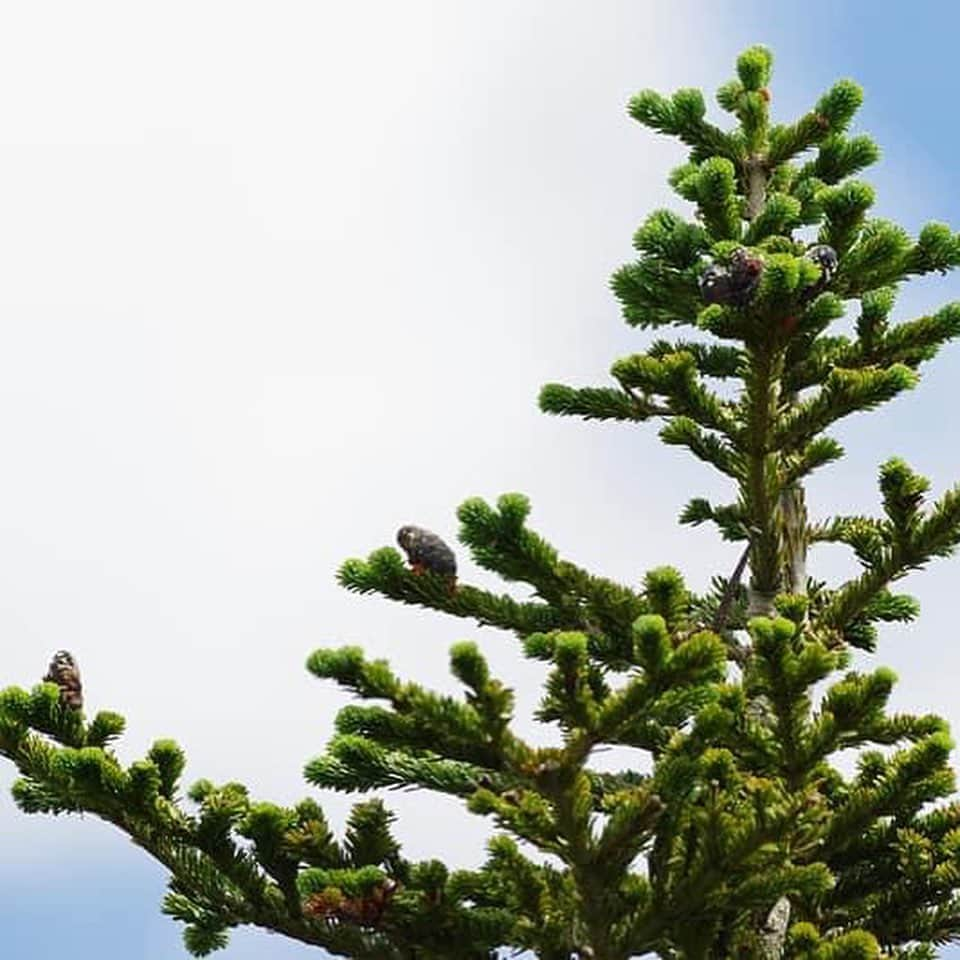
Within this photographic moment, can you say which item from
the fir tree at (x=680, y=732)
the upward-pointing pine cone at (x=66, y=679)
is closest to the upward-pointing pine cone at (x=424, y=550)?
the fir tree at (x=680, y=732)

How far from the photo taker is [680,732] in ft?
24.3

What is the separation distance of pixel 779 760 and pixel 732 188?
3.96 meters

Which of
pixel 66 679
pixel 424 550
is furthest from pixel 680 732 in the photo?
pixel 66 679

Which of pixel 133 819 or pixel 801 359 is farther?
pixel 801 359

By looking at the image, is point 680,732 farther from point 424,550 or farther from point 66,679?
point 66,679

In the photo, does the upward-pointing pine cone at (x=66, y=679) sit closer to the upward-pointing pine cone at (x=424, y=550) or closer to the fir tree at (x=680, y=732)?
the fir tree at (x=680, y=732)

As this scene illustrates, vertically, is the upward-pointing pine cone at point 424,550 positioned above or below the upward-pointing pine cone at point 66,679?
above

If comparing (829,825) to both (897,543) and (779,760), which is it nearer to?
(779,760)

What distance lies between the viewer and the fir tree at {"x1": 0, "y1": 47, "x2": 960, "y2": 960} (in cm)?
700

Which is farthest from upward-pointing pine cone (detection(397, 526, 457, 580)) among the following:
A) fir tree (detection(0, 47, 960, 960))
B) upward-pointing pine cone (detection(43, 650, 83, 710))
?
upward-pointing pine cone (detection(43, 650, 83, 710))

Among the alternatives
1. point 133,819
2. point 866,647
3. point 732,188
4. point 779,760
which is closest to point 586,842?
point 779,760

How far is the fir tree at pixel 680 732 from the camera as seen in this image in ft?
23.0

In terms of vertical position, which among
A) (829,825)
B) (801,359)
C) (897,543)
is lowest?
(829,825)

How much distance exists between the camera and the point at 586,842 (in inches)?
275
